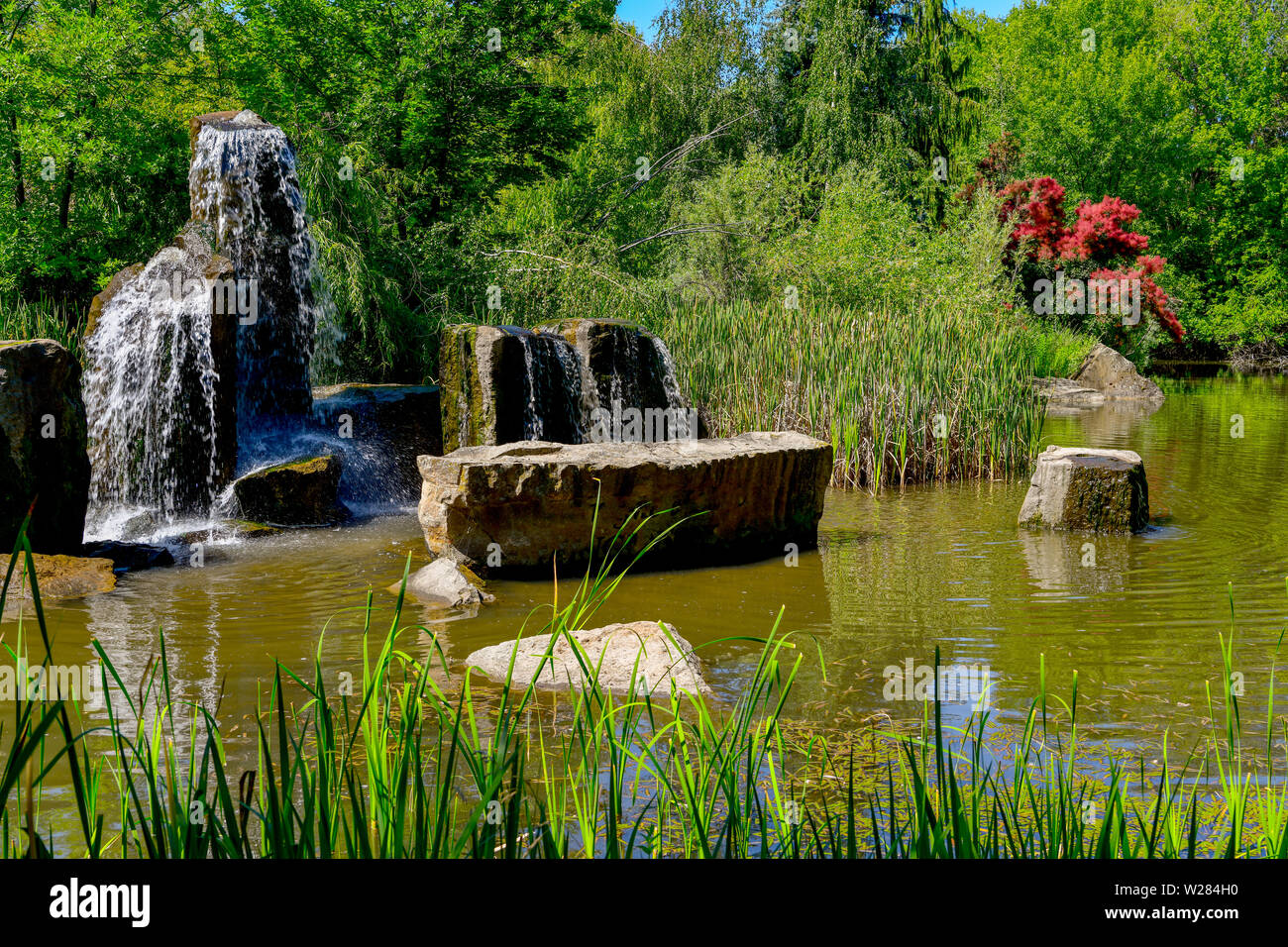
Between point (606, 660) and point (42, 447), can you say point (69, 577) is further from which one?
point (606, 660)

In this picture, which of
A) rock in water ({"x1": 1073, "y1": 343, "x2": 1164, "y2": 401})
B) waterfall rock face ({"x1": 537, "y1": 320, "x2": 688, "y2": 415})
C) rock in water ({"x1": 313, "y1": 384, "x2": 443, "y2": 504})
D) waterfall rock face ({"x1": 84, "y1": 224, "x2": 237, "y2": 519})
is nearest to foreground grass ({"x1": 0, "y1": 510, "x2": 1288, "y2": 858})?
waterfall rock face ({"x1": 84, "y1": 224, "x2": 237, "y2": 519})

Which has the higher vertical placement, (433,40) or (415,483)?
(433,40)

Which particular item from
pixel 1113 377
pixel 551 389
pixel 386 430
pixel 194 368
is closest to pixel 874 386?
pixel 551 389

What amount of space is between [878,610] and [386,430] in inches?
254

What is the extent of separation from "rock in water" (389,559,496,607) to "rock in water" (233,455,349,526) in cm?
288


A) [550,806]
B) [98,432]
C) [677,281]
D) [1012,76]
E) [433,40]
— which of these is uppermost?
[1012,76]

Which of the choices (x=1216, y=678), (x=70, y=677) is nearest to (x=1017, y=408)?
(x=1216, y=678)

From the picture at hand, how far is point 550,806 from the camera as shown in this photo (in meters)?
2.15

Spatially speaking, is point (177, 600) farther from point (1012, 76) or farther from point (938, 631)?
point (1012, 76)

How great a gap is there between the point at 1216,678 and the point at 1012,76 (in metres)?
36.2

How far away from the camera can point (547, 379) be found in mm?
10453

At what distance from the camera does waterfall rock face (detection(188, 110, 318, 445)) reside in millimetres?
11133

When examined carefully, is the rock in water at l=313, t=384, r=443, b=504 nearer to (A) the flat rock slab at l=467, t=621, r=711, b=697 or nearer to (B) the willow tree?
(A) the flat rock slab at l=467, t=621, r=711, b=697
